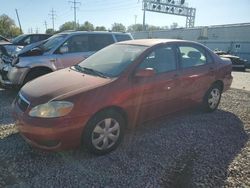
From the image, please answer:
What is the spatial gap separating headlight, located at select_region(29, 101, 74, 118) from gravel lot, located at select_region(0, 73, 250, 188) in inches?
27.0

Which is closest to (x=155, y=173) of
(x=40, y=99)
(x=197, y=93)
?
(x=40, y=99)

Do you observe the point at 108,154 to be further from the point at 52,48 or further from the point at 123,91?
the point at 52,48

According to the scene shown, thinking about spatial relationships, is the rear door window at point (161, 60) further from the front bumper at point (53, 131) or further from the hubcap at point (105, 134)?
the front bumper at point (53, 131)

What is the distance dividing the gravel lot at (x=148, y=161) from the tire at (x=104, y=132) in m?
0.13

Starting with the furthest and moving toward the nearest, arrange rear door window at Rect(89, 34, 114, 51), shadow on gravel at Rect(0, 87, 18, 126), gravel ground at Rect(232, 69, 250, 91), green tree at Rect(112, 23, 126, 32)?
1. green tree at Rect(112, 23, 126, 32)
2. gravel ground at Rect(232, 69, 250, 91)
3. rear door window at Rect(89, 34, 114, 51)
4. shadow on gravel at Rect(0, 87, 18, 126)

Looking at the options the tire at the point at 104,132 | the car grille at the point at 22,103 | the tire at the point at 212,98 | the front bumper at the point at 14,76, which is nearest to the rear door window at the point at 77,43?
the front bumper at the point at 14,76

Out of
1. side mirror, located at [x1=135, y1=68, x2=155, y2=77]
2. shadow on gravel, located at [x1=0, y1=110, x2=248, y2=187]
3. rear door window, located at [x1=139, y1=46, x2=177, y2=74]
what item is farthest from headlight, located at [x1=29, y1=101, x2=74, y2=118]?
rear door window, located at [x1=139, y1=46, x2=177, y2=74]

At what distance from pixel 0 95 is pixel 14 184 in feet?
14.6

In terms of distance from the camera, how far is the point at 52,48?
671cm

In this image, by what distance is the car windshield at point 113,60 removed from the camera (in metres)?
3.95

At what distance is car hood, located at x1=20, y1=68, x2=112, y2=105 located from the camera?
11.1ft

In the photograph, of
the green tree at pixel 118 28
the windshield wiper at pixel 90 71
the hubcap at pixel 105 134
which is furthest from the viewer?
the green tree at pixel 118 28

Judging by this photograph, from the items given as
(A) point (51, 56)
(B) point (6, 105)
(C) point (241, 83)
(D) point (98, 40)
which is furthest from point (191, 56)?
(C) point (241, 83)

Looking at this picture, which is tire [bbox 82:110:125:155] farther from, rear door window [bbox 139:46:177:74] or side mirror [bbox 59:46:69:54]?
side mirror [bbox 59:46:69:54]
